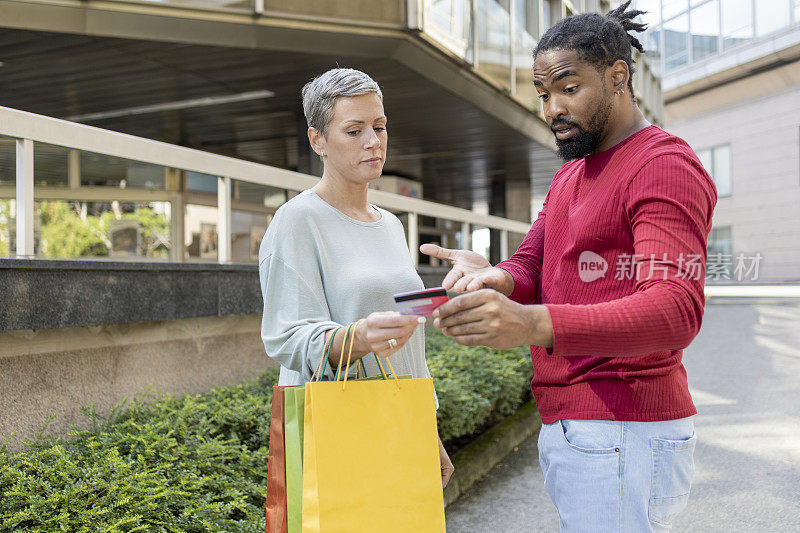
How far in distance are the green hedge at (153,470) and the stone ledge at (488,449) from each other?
1.57 ft

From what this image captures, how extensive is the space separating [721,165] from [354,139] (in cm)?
3799

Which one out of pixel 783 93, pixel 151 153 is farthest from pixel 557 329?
pixel 783 93

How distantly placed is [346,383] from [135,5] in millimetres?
7967

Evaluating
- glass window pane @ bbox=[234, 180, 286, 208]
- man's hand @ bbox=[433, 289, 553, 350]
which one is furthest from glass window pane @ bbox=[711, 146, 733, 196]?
man's hand @ bbox=[433, 289, 553, 350]

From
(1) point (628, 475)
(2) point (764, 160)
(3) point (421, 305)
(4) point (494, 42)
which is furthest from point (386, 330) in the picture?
(2) point (764, 160)

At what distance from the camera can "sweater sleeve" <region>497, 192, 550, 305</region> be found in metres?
1.95

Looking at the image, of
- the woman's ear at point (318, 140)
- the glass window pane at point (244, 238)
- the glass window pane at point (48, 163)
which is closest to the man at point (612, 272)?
the woman's ear at point (318, 140)

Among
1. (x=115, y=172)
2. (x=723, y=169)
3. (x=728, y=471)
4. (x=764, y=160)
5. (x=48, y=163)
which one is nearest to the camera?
(x=48, y=163)

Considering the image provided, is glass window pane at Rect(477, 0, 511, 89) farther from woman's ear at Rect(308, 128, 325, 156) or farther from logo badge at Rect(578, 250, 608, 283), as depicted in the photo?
logo badge at Rect(578, 250, 608, 283)

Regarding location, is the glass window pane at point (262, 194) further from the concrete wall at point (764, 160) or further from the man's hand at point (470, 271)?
the concrete wall at point (764, 160)

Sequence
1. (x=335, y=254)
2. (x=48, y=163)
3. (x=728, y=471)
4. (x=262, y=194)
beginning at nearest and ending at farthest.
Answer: (x=335, y=254)
(x=48, y=163)
(x=728, y=471)
(x=262, y=194)

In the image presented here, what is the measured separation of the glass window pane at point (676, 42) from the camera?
3888 cm

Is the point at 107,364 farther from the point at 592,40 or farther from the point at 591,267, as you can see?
the point at 592,40

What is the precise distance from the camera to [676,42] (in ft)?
129
